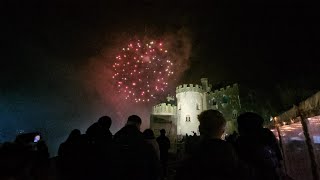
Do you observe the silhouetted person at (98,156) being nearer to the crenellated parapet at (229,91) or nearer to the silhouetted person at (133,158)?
the silhouetted person at (133,158)

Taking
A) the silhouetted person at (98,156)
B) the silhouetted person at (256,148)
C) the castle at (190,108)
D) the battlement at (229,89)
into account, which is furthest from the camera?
the battlement at (229,89)

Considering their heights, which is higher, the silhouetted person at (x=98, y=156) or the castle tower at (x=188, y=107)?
the castle tower at (x=188, y=107)

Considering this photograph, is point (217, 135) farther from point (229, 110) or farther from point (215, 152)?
point (229, 110)

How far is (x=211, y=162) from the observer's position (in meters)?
2.66

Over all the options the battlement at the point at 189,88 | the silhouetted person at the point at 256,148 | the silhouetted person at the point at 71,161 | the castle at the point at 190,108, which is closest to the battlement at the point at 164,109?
the castle at the point at 190,108

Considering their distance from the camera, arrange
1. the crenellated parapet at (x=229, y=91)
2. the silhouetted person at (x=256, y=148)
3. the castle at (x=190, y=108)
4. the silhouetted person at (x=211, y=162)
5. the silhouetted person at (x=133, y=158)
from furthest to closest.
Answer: the crenellated parapet at (x=229, y=91) < the castle at (x=190, y=108) < the silhouetted person at (x=133, y=158) < the silhouetted person at (x=256, y=148) < the silhouetted person at (x=211, y=162)

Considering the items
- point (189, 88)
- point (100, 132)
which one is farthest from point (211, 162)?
point (189, 88)

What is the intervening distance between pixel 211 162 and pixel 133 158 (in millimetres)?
1817

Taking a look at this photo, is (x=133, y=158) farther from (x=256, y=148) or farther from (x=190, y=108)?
(x=190, y=108)

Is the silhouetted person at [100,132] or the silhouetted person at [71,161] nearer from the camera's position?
the silhouetted person at [71,161]

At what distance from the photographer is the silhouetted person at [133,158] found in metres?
4.04

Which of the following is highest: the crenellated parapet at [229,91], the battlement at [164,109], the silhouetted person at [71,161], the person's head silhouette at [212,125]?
the crenellated parapet at [229,91]

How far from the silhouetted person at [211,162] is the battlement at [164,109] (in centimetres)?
4619

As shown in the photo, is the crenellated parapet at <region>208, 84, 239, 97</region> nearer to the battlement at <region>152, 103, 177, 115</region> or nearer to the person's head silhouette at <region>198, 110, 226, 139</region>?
the battlement at <region>152, 103, 177, 115</region>
